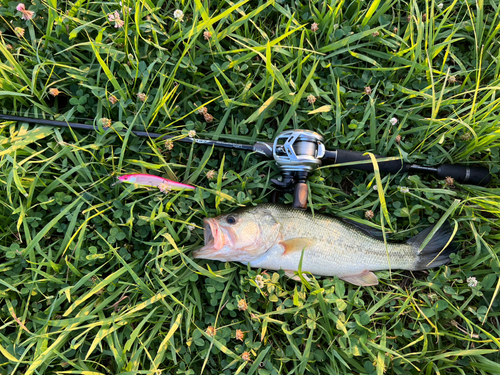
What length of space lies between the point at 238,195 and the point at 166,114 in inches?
41.8

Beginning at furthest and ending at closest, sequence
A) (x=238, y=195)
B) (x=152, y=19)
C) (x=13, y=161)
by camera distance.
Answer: (x=152, y=19)
(x=238, y=195)
(x=13, y=161)

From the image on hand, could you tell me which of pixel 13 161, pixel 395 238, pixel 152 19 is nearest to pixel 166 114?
pixel 152 19

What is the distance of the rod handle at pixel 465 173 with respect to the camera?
3043mm

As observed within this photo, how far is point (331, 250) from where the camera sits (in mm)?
2926

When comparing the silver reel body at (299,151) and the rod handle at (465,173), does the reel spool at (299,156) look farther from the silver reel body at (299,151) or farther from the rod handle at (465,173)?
the rod handle at (465,173)

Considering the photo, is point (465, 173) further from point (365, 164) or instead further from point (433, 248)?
point (365, 164)

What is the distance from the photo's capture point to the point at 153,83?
10.2ft

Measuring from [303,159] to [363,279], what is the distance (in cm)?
134

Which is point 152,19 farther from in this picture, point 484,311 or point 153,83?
point 484,311

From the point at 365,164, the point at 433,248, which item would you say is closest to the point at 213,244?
the point at 365,164

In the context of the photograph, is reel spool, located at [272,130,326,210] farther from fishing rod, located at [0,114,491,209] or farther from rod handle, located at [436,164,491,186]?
rod handle, located at [436,164,491,186]

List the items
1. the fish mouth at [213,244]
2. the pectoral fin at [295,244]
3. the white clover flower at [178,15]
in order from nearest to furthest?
the fish mouth at [213,244] → the pectoral fin at [295,244] → the white clover flower at [178,15]

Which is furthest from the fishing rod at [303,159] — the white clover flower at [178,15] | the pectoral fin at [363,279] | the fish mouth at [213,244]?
the white clover flower at [178,15]

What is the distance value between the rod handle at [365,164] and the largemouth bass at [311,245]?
1.86 ft
